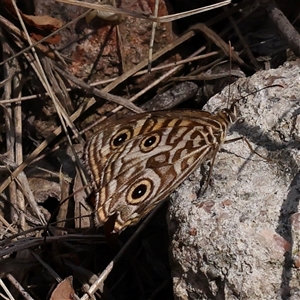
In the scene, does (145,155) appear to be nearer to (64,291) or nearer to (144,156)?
(144,156)

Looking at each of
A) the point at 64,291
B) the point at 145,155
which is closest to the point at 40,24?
the point at 145,155

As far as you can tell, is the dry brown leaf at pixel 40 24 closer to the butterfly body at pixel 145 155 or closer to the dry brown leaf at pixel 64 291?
the butterfly body at pixel 145 155

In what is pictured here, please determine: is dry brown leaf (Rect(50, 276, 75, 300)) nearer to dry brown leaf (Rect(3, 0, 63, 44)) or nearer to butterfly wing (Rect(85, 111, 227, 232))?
butterfly wing (Rect(85, 111, 227, 232))

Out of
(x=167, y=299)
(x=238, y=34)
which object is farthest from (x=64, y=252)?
(x=238, y=34)

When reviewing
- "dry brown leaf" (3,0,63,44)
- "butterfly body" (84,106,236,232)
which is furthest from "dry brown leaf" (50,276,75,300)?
"dry brown leaf" (3,0,63,44)

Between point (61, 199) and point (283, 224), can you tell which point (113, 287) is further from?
point (283, 224)

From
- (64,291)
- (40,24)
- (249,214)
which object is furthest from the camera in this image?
(40,24)
